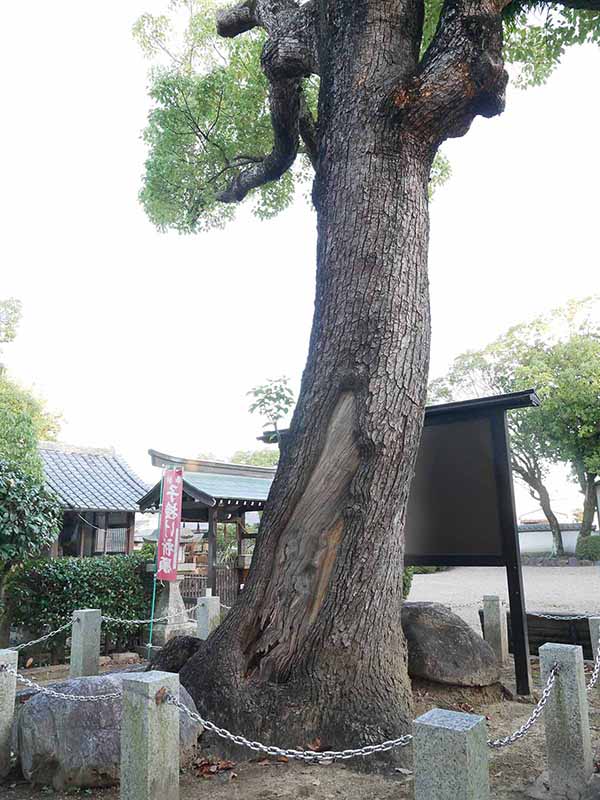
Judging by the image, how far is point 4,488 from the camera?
8.39 metres

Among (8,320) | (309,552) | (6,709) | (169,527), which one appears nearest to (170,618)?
(169,527)

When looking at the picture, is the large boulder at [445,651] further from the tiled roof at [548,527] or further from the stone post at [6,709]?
the tiled roof at [548,527]

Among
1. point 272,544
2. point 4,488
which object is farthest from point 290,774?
point 4,488

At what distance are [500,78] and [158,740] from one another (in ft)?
18.3

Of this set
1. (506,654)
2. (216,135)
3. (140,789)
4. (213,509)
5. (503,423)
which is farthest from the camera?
(213,509)

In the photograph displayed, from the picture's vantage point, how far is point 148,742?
315 cm

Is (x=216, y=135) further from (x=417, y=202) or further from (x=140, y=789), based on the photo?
(x=140, y=789)

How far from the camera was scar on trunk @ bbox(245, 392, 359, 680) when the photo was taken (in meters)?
4.47

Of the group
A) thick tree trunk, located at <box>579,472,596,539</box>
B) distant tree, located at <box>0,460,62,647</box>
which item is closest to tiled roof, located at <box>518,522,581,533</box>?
thick tree trunk, located at <box>579,472,596,539</box>

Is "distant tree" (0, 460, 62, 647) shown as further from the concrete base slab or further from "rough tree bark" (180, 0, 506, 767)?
the concrete base slab

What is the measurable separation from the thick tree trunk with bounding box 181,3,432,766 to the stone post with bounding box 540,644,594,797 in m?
1.01

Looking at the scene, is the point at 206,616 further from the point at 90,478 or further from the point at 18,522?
the point at 90,478

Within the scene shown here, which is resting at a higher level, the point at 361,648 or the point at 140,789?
the point at 361,648

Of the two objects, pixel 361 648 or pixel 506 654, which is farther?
pixel 506 654
